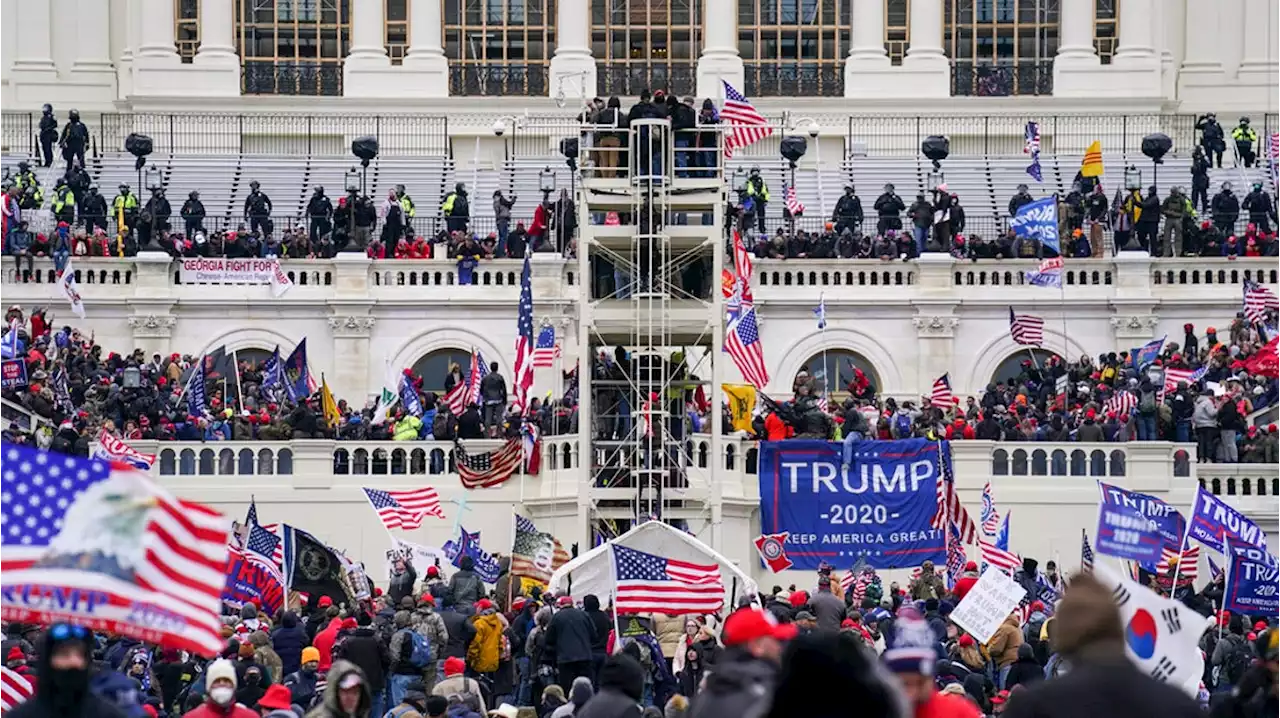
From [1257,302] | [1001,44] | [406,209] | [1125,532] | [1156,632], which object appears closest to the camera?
[1156,632]

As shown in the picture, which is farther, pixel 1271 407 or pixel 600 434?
pixel 1271 407

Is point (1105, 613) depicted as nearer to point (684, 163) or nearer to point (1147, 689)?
point (1147, 689)

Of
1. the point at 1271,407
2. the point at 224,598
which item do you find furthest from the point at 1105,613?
the point at 1271,407

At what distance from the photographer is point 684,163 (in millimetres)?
47969

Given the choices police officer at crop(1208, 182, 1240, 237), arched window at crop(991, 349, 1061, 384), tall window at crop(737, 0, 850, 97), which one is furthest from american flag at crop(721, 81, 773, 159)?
tall window at crop(737, 0, 850, 97)

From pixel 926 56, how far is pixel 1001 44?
203 cm

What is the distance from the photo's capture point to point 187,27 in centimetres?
7738

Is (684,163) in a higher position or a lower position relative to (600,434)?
higher

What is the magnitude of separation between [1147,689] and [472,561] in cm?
2525

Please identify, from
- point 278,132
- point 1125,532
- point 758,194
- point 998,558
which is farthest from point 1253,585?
point 278,132

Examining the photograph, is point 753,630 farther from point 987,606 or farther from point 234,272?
point 234,272

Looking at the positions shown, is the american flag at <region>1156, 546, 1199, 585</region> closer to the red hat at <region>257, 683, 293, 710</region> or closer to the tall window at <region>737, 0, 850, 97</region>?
the red hat at <region>257, 683, 293, 710</region>

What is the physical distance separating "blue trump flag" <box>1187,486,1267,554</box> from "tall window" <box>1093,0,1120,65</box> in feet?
142

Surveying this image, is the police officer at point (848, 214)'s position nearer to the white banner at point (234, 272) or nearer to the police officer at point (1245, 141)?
the white banner at point (234, 272)
